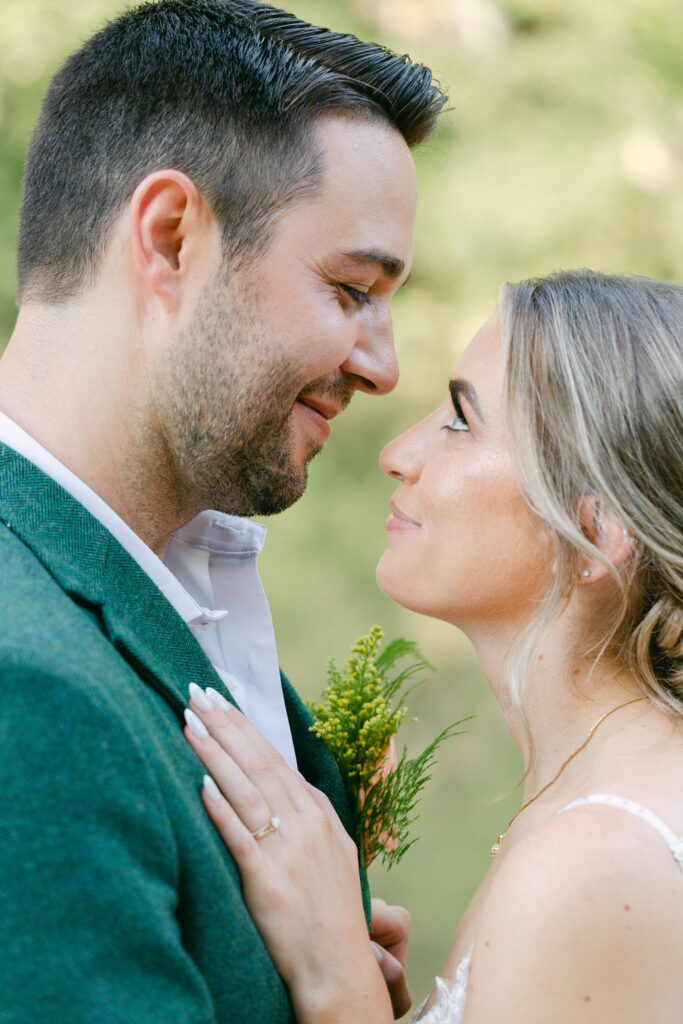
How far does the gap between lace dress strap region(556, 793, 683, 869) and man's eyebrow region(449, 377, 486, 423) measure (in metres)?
0.69

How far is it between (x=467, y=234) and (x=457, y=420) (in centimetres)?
251

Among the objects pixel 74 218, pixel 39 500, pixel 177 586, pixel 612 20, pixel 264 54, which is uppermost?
pixel 612 20

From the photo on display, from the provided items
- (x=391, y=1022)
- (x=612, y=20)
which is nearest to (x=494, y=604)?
(x=391, y=1022)

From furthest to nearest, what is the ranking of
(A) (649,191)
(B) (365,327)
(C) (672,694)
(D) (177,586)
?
(A) (649,191) < (B) (365,327) < (C) (672,694) < (D) (177,586)

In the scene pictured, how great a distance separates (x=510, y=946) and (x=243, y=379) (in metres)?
0.94

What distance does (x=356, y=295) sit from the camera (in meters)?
1.81

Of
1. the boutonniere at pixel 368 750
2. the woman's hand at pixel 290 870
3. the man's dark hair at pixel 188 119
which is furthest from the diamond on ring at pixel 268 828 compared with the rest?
the man's dark hair at pixel 188 119

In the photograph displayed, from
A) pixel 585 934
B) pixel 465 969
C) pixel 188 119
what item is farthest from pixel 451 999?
pixel 188 119

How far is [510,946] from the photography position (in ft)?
4.47

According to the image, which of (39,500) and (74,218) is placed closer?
(39,500)

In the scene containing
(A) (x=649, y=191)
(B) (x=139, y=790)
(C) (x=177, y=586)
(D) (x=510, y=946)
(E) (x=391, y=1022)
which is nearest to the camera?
(B) (x=139, y=790)

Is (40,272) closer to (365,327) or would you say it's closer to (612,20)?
(365,327)

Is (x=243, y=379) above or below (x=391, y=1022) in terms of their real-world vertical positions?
above

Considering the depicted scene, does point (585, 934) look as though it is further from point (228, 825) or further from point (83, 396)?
point (83, 396)
